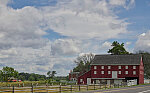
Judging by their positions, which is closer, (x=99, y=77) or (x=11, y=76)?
(x=99, y=77)

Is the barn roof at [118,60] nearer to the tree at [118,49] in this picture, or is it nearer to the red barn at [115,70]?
the red barn at [115,70]

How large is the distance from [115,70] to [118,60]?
3654mm

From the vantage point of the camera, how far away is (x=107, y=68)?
283 ft

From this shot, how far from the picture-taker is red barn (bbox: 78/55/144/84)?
83438 millimetres

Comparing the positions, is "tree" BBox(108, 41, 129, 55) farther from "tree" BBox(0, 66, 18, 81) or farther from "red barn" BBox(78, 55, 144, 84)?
"tree" BBox(0, 66, 18, 81)

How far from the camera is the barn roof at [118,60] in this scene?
8457 centimetres

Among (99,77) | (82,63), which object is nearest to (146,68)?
(82,63)

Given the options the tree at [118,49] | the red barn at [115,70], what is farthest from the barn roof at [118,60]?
the tree at [118,49]

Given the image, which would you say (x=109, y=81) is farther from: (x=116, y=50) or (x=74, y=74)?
(x=74, y=74)

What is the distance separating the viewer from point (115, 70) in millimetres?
85375

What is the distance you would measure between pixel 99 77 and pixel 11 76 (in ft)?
131

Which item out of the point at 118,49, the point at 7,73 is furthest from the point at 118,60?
the point at 7,73

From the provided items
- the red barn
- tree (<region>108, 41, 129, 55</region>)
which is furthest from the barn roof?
tree (<region>108, 41, 129, 55</region>)

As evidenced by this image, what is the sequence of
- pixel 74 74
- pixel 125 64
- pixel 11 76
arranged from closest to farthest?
pixel 125 64 → pixel 11 76 → pixel 74 74
